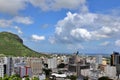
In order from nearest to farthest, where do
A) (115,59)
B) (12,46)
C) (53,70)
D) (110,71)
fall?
1. (110,71)
2. (53,70)
3. (115,59)
4. (12,46)

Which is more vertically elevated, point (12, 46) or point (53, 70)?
point (12, 46)

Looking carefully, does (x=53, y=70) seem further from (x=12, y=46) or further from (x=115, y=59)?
(x=12, y=46)

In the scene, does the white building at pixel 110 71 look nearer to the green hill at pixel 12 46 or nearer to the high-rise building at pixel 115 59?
the high-rise building at pixel 115 59

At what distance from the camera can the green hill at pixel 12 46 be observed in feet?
206

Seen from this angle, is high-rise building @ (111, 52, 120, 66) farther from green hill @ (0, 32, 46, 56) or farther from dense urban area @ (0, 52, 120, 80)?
green hill @ (0, 32, 46, 56)

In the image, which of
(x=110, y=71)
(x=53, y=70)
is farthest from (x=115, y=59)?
(x=53, y=70)

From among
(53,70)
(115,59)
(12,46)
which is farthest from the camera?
(12,46)

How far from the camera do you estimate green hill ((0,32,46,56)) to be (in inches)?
2469

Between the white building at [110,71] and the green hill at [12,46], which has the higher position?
the green hill at [12,46]

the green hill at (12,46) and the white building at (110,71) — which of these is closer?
the white building at (110,71)

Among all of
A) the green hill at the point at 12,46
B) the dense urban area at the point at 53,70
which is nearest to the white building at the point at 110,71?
the dense urban area at the point at 53,70

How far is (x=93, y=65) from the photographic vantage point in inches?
1873

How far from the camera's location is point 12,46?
64.7 metres

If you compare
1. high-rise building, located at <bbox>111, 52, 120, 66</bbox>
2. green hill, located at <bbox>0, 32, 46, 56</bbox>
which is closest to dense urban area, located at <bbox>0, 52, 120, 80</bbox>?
high-rise building, located at <bbox>111, 52, 120, 66</bbox>
